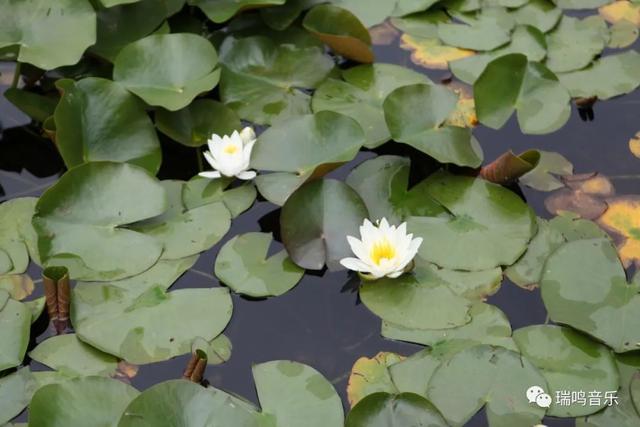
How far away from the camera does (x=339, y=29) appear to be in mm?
2559

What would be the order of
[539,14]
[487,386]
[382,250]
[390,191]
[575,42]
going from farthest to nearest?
[539,14] < [575,42] < [390,191] < [382,250] < [487,386]

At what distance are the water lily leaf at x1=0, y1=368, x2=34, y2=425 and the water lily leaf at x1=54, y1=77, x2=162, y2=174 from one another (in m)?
0.62

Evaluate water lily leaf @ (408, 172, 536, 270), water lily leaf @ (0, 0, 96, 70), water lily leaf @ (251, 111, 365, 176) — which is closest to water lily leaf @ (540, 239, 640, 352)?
water lily leaf @ (408, 172, 536, 270)

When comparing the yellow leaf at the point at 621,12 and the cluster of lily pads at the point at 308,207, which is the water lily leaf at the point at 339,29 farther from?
the yellow leaf at the point at 621,12

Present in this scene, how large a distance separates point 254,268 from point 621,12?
65.4 inches

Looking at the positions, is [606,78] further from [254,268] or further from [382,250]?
[254,268]

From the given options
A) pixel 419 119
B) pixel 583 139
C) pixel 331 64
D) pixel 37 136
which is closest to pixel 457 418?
pixel 419 119

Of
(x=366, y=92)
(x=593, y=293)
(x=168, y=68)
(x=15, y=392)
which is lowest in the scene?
(x=15, y=392)

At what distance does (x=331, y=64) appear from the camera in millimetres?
2588

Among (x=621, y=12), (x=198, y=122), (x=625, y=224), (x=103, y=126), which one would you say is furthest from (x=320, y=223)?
(x=621, y=12)

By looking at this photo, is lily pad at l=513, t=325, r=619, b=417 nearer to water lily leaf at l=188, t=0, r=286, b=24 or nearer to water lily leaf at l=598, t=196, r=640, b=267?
water lily leaf at l=598, t=196, r=640, b=267

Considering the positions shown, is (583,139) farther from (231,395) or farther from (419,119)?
(231,395)

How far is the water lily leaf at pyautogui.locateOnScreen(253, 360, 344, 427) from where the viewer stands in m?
1.71

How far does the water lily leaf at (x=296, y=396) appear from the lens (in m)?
1.71
